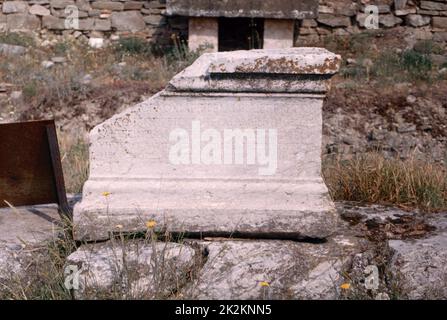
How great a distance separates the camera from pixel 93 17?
10531 millimetres

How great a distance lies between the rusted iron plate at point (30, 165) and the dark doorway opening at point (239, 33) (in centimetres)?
631

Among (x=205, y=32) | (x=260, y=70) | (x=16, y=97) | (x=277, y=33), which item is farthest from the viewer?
(x=205, y=32)

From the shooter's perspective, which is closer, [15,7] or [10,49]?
[10,49]

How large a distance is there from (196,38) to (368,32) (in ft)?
8.97

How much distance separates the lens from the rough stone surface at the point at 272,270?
3234 millimetres

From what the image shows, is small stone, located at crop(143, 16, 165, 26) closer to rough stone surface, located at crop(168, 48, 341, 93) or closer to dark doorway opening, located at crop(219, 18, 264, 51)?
dark doorway opening, located at crop(219, 18, 264, 51)

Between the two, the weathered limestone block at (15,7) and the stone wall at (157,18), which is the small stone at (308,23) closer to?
the stone wall at (157,18)

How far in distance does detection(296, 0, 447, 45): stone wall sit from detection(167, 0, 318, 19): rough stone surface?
3.64 feet

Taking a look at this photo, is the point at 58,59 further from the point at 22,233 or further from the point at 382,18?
the point at 22,233

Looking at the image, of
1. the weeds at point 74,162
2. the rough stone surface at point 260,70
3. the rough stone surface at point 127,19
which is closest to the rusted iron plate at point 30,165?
the rough stone surface at point 260,70

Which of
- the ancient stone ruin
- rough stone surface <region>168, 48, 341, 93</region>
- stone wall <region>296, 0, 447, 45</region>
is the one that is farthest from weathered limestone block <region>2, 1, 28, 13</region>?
rough stone surface <region>168, 48, 341, 93</region>

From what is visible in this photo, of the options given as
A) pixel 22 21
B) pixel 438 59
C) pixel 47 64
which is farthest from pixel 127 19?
pixel 438 59

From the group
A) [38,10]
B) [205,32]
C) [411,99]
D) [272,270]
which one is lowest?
[411,99]

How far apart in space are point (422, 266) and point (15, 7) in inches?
347
